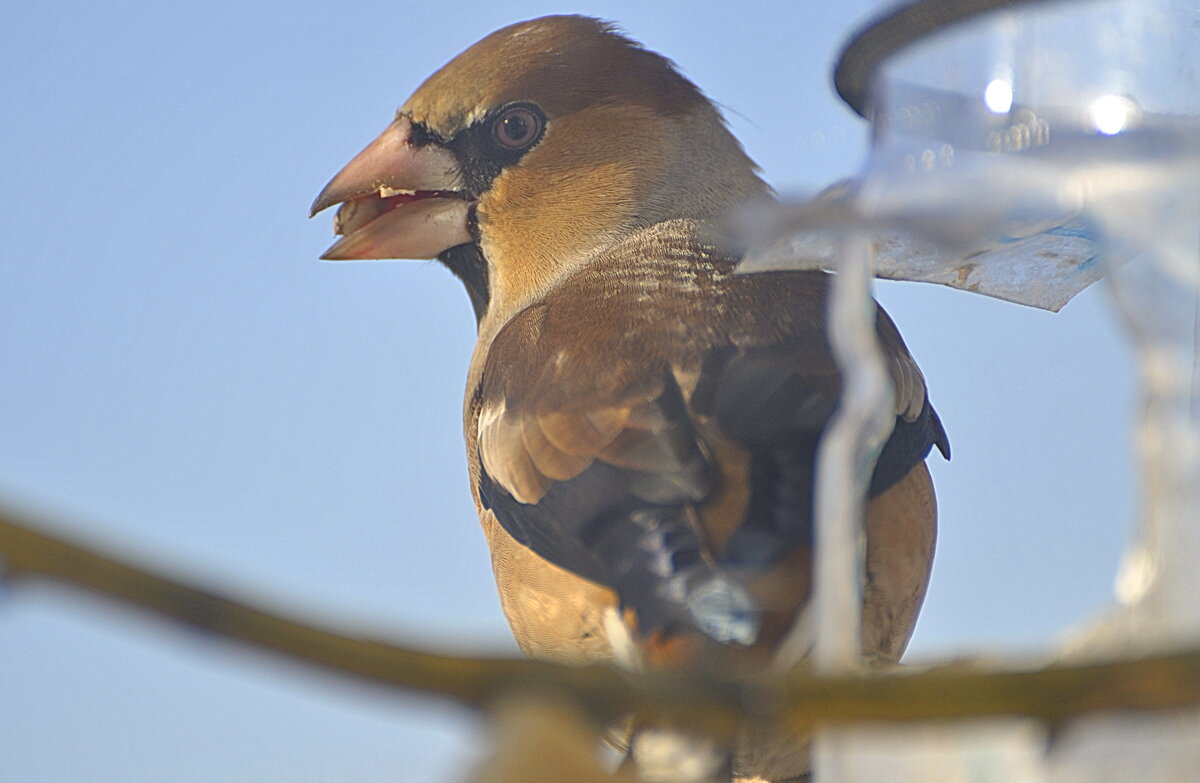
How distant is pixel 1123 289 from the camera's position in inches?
22.5

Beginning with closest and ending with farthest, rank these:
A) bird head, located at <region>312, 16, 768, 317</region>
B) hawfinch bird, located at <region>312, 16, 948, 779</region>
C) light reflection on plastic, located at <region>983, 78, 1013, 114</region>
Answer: light reflection on plastic, located at <region>983, 78, 1013, 114</region> → hawfinch bird, located at <region>312, 16, 948, 779</region> → bird head, located at <region>312, 16, 768, 317</region>

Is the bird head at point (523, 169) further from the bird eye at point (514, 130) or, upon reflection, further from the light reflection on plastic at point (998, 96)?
the light reflection on plastic at point (998, 96)

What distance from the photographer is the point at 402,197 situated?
6.31 ft

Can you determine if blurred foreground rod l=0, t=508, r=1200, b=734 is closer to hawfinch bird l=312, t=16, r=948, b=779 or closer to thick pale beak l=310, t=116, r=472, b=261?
hawfinch bird l=312, t=16, r=948, b=779

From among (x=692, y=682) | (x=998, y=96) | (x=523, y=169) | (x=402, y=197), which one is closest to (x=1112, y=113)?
(x=998, y=96)

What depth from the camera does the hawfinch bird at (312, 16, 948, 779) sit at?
1.01 meters

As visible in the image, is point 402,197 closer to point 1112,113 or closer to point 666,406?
point 666,406

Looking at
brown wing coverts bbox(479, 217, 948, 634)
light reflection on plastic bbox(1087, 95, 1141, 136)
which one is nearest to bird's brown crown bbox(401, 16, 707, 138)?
brown wing coverts bbox(479, 217, 948, 634)

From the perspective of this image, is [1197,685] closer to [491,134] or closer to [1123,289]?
[1123,289]

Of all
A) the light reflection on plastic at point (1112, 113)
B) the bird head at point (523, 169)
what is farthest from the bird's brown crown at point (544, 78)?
the light reflection on plastic at point (1112, 113)

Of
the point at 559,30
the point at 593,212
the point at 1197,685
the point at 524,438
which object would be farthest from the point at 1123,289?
the point at 559,30

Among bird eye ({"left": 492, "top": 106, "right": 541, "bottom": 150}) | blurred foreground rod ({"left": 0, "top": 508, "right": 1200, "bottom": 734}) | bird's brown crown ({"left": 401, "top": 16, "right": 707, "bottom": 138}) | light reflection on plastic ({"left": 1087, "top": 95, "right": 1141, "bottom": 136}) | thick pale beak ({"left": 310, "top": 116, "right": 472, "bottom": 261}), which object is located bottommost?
blurred foreground rod ({"left": 0, "top": 508, "right": 1200, "bottom": 734})

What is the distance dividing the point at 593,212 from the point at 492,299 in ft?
0.70

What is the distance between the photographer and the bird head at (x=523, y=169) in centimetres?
184
